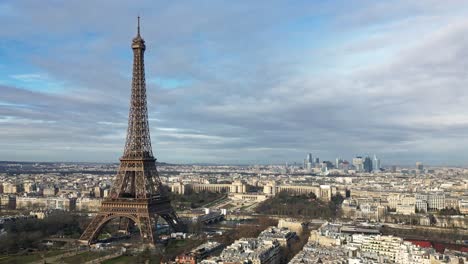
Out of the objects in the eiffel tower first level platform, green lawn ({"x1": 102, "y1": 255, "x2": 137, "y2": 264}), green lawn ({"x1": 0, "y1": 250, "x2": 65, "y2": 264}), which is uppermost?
the eiffel tower first level platform

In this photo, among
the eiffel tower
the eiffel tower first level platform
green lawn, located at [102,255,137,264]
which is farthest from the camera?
the eiffel tower

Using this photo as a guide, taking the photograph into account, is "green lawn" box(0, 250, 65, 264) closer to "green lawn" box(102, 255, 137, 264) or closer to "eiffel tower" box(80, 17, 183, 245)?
"eiffel tower" box(80, 17, 183, 245)

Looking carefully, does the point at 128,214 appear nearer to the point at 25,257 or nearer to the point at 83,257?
the point at 83,257

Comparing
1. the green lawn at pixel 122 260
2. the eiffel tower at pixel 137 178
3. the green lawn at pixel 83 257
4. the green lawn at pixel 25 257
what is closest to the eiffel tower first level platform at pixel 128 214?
the eiffel tower at pixel 137 178

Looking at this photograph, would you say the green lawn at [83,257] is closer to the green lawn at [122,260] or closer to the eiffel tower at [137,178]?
the green lawn at [122,260]

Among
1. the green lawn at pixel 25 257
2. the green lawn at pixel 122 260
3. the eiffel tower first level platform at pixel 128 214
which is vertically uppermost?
the eiffel tower first level platform at pixel 128 214

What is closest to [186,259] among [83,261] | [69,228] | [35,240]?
[83,261]

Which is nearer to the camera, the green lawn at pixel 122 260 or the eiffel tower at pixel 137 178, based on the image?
the green lawn at pixel 122 260

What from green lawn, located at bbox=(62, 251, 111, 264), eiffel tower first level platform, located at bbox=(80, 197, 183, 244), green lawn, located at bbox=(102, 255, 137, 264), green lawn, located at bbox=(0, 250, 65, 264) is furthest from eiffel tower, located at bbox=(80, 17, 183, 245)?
green lawn, located at bbox=(102, 255, 137, 264)

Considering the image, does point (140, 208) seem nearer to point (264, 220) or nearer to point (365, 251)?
point (264, 220)
